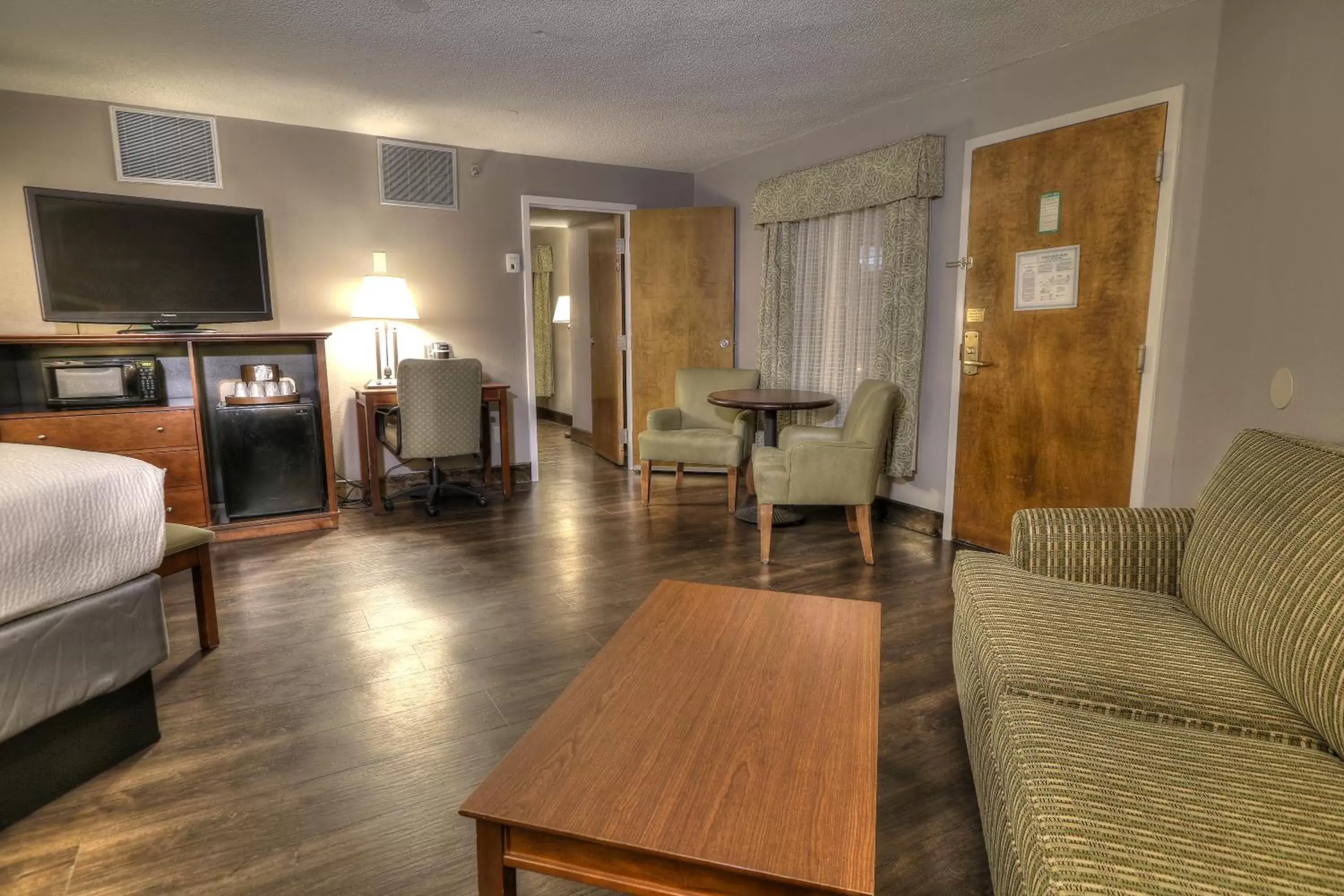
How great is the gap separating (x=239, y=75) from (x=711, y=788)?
4015mm

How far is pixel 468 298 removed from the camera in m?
5.08

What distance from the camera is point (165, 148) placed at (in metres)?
4.04

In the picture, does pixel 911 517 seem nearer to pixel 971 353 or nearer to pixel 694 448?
pixel 971 353

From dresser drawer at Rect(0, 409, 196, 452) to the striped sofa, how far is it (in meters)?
3.79

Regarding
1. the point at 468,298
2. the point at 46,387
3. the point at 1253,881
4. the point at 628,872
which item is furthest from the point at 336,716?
the point at 468,298

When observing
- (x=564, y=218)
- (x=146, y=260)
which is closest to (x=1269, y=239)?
(x=146, y=260)

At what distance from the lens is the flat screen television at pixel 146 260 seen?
360 cm

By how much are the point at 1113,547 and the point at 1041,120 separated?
7.52 feet

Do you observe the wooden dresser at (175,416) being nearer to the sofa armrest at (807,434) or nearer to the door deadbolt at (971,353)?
the sofa armrest at (807,434)

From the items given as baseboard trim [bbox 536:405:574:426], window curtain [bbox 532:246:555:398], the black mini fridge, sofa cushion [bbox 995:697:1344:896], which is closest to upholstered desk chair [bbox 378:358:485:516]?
the black mini fridge

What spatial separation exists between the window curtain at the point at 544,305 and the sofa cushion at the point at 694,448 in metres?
4.12

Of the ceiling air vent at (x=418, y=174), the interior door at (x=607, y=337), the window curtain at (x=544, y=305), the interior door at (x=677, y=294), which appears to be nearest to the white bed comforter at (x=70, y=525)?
the ceiling air vent at (x=418, y=174)

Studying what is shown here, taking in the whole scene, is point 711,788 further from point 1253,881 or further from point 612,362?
point 612,362

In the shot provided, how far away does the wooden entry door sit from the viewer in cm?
297
